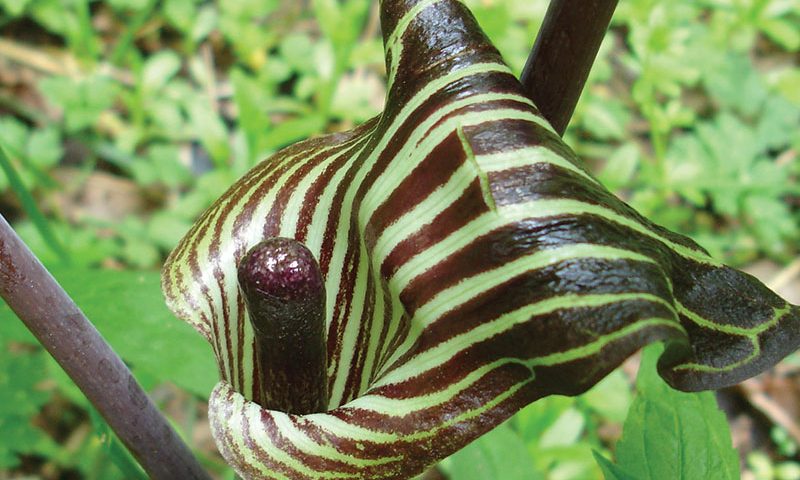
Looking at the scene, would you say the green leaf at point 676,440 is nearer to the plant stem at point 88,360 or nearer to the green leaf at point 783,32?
the plant stem at point 88,360

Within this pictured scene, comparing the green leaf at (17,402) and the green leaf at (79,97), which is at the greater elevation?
the green leaf at (79,97)

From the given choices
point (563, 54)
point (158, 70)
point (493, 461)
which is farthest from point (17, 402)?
point (158, 70)

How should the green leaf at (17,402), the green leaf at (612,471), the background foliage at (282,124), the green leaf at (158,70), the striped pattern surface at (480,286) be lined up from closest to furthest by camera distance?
the striped pattern surface at (480,286), the green leaf at (612,471), the green leaf at (17,402), the background foliage at (282,124), the green leaf at (158,70)

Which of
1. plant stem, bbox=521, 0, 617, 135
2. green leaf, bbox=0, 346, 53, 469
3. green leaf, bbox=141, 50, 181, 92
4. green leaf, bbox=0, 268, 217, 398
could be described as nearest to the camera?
plant stem, bbox=521, 0, 617, 135

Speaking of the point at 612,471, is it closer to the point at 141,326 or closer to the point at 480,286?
the point at 480,286

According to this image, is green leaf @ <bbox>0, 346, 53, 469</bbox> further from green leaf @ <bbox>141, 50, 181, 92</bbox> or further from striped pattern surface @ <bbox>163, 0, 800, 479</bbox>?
green leaf @ <bbox>141, 50, 181, 92</bbox>

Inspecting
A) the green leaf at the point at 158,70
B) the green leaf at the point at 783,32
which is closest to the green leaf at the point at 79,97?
the green leaf at the point at 158,70

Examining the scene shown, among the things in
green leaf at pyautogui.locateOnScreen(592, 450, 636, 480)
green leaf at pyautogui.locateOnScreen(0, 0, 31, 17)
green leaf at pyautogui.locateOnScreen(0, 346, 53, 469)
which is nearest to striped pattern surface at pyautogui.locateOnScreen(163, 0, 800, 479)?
green leaf at pyautogui.locateOnScreen(592, 450, 636, 480)
